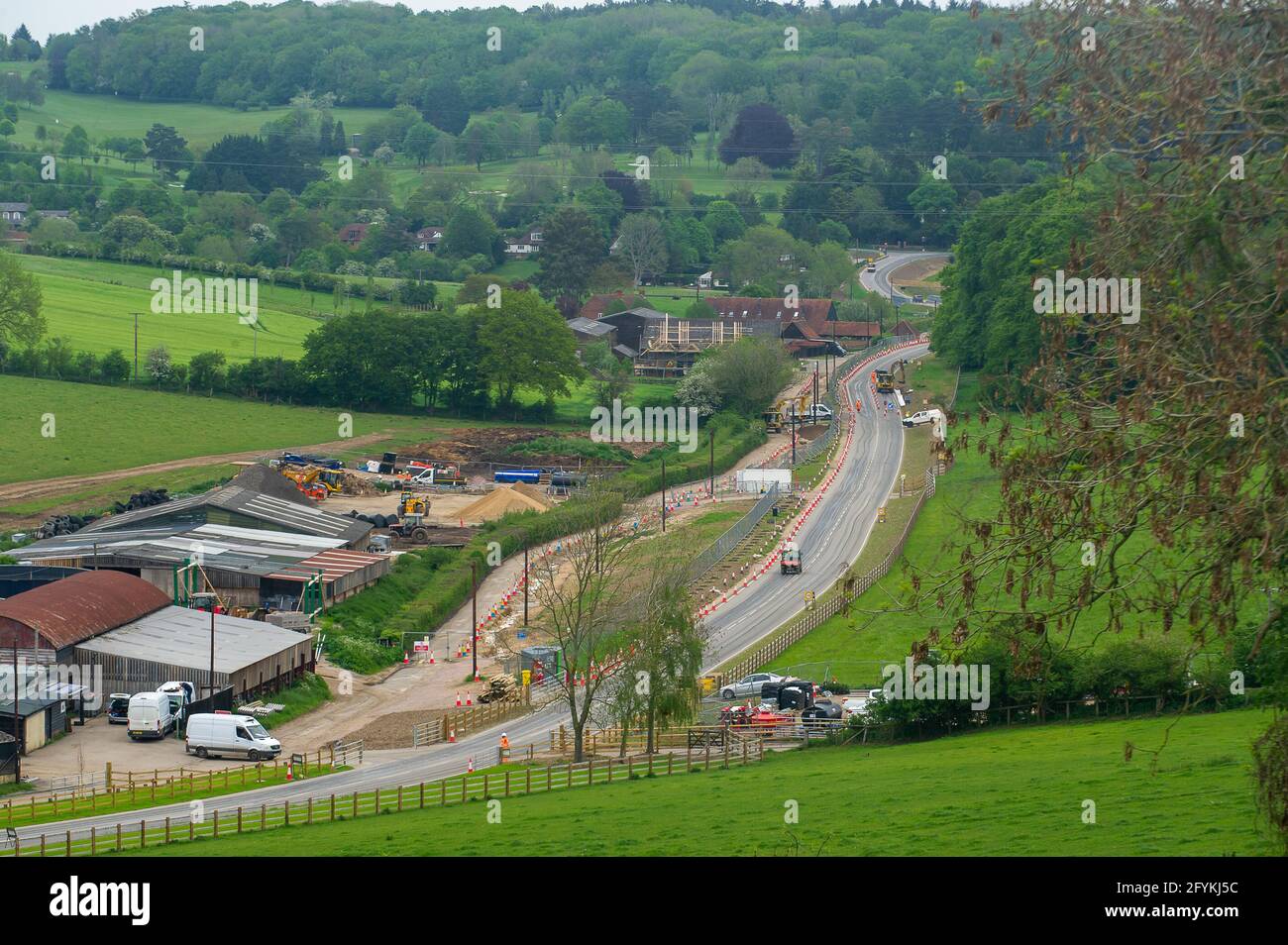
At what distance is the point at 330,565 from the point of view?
58.1 metres

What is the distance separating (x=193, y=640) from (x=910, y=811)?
28.3 m

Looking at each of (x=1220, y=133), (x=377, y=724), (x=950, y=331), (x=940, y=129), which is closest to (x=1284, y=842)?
(x=1220, y=133)

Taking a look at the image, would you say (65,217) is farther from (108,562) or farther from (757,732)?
(757,732)

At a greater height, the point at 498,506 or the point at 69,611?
the point at 69,611

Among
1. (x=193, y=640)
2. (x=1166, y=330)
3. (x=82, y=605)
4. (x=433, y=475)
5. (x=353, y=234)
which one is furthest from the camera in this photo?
(x=353, y=234)

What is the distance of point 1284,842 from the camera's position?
16844 mm

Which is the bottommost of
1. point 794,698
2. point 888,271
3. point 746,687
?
point 746,687

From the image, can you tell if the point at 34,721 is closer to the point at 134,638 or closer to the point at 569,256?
the point at 134,638

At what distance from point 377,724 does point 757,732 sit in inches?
455

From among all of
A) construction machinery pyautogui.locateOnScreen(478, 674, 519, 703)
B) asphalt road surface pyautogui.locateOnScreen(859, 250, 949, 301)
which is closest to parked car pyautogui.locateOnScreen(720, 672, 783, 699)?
construction machinery pyautogui.locateOnScreen(478, 674, 519, 703)

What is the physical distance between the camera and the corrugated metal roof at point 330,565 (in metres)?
55.6

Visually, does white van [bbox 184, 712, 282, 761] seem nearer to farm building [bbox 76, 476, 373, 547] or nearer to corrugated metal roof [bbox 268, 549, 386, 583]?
corrugated metal roof [bbox 268, 549, 386, 583]

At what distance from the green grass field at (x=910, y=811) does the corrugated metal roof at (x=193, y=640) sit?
16.5m

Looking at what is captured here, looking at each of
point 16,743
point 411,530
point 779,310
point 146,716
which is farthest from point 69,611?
point 779,310
